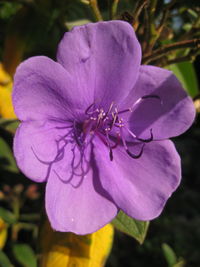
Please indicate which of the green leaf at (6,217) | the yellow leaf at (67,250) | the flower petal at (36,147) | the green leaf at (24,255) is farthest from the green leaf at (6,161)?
the flower petal at (36,147)

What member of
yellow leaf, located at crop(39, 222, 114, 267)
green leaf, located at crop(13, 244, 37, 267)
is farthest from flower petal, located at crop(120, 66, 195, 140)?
green leaf, located at crop(13, 244, 37, 267)

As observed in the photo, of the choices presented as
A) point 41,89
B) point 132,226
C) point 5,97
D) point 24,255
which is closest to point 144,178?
point 132,226

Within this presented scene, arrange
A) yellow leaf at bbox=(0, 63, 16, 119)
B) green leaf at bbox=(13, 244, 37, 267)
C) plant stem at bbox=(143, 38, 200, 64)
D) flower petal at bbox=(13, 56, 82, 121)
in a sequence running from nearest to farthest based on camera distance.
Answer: flower petal at bbox=(13, 56, 82, 121), plant stem at bbox=(143, 38, 200, 64), yellow leaf at bbox=(0, 63, 16, 119), green leaf at bbox=(13, 244, 37, 267)

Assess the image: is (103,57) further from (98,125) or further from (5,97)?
(5,97)

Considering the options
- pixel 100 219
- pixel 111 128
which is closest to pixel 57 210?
pixel 100 219

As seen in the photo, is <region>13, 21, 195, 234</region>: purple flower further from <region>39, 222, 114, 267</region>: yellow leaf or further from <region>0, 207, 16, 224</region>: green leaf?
<region>0, 207, 16, 224</region>: green leaf
